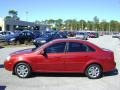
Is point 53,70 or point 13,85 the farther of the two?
point 53,70

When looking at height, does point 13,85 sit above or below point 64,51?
below

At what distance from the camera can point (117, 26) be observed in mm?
159375

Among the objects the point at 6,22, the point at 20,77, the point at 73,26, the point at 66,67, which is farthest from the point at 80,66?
the point at 73,26

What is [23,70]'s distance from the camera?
12133 millimetres

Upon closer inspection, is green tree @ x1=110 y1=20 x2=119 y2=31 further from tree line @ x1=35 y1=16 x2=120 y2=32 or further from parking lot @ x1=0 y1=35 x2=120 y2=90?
parking lot @ x1=0 y1=35 x2=120 y2=90

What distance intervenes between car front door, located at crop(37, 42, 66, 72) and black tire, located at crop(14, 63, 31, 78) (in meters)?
0.42

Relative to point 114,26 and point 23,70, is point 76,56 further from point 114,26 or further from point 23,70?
point 114,26

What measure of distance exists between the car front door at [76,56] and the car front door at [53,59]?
23 centimetres

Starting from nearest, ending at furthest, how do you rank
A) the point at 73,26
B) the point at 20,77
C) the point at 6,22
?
1. the point at 20,77
2. the point at 6,22
3. the point at 73,26

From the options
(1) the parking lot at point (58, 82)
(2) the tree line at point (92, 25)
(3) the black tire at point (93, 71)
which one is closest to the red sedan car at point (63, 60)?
(3) the black tire at point (93, 71)

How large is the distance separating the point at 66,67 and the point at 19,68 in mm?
1795

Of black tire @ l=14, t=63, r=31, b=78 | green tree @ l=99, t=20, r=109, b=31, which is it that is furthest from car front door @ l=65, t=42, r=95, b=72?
green tree @ l=99, t=20, r=109, b=31

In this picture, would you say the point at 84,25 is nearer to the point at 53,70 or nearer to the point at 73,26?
the point at 73,26

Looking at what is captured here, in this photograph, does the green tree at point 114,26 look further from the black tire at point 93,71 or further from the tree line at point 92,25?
the black tire at point 93,71
